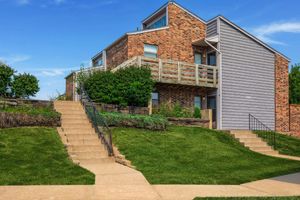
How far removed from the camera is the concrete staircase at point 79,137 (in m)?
13.5

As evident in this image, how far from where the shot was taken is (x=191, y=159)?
44.7 feet

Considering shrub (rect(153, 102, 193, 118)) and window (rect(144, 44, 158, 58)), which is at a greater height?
window (rect(144, 44, 158, 58))

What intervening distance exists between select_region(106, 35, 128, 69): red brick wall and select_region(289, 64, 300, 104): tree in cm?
2645

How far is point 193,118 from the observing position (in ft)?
72.6

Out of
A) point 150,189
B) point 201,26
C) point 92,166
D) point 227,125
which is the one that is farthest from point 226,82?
point 150,189

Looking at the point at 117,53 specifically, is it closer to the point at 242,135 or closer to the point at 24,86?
the point at 24,86

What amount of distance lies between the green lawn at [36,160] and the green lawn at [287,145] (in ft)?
39.5

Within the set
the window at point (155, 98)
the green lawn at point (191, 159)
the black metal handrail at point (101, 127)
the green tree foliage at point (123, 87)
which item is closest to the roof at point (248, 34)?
the window at point (155, 98)

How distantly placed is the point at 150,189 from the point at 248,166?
587 centimetres

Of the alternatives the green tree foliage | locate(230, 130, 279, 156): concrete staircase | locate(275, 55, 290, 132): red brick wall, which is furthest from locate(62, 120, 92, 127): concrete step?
locate(275, 55, 290, 132): red brick wall

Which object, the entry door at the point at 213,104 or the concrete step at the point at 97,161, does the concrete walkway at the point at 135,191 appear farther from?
the entry door at the point at 213,104

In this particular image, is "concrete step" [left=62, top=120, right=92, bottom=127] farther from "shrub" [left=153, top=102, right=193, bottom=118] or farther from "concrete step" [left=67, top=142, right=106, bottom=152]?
"shrub" [left=153, top=102, right=193, bottom=118]

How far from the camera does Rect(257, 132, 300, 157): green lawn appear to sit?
759 inches

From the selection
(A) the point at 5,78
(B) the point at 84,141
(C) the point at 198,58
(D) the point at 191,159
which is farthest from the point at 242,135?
(A) the point at 5,78
